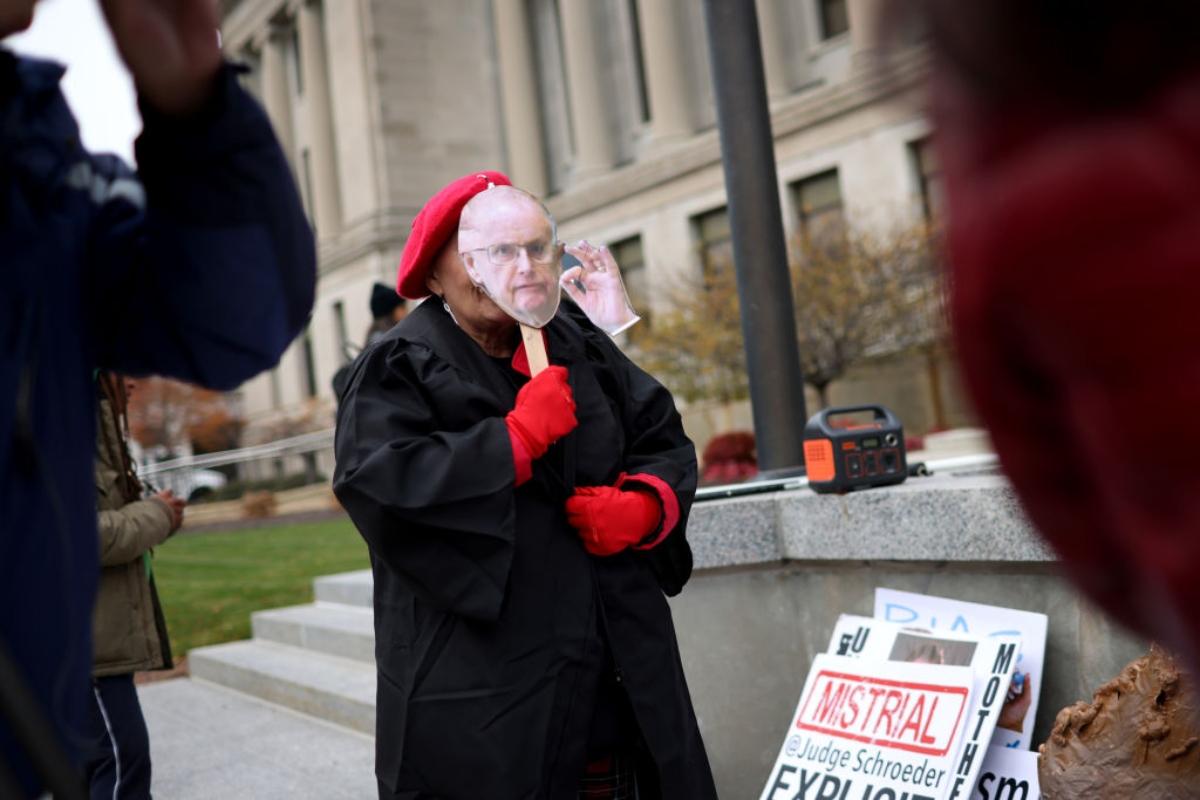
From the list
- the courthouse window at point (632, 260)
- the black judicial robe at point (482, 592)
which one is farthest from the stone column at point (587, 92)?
the black judicial robe at point (482, 592)

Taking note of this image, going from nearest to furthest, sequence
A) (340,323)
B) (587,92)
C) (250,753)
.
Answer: (250,753) < (587,92) < (340,323)

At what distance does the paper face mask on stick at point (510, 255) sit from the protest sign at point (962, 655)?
5.89ft

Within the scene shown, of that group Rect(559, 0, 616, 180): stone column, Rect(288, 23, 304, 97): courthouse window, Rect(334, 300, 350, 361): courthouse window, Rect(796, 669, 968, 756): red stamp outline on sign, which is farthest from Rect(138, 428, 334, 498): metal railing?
Rect(796, 669, 968, 756): red stamp outline on sign

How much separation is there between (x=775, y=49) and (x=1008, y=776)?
2323 centimetres

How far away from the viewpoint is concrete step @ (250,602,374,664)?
7.59 metres

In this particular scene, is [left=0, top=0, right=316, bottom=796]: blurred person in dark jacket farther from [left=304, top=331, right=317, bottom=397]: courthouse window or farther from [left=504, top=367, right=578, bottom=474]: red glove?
[left=304, top=331, right=317, bottom=397]: courthouse window

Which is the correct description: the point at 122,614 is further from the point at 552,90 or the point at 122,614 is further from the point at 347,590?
the point at 552,90

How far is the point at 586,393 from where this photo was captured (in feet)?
8.81

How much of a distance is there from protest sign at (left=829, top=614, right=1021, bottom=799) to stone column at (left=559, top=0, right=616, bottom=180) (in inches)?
1075

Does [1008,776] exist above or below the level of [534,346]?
below

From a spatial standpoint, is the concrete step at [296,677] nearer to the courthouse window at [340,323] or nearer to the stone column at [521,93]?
the stone column at [521,93]

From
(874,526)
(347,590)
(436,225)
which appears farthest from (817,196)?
(436,225)

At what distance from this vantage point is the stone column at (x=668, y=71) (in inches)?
1080

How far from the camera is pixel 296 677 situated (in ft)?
24.2
